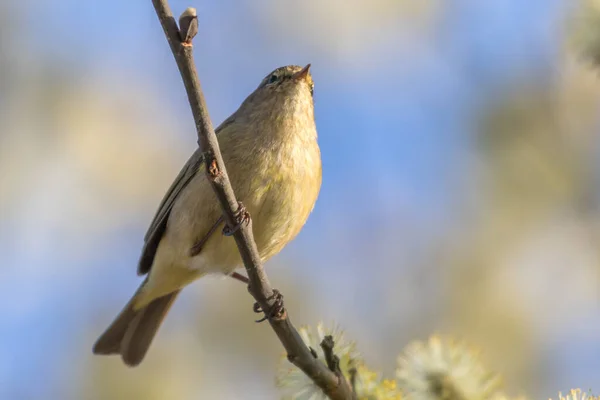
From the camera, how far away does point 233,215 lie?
2.76 meters

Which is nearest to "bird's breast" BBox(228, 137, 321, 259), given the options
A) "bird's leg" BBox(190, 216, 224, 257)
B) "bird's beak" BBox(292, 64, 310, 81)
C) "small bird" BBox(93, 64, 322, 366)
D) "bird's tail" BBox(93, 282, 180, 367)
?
"small bird" BBox(93, 64, 322, 366)

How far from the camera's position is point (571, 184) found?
185 inches

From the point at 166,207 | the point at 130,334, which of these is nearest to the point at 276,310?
the point at 166,207

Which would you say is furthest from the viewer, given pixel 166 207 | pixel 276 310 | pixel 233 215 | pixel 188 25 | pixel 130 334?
pixel 130 334

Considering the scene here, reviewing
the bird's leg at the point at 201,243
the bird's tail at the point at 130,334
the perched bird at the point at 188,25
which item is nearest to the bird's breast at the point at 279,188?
the bird's leg at the point at 201,243

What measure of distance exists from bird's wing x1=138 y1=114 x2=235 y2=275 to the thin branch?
1.50 meters

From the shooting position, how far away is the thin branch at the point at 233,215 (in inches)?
88.8

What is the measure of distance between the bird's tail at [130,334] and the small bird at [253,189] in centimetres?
38

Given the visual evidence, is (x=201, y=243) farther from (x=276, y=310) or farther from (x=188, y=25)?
(x=188, y=25)

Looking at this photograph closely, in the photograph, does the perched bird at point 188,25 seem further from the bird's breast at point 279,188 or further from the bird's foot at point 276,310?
the bird's breast at point 279,188

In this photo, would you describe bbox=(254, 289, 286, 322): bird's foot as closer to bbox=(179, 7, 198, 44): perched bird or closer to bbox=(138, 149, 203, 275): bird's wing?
bbox=(179, 7, 198, 44): perched bird

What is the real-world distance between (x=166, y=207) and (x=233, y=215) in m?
1.82

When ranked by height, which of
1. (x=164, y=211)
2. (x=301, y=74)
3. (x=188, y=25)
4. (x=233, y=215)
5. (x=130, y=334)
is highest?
(x=301, y=74)

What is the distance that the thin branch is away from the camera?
88.8 inches
